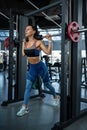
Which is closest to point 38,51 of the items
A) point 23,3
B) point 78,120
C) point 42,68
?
point 42,68

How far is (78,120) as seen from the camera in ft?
8.67

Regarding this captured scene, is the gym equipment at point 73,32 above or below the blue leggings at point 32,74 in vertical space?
above

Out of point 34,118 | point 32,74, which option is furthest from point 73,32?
point 34,118

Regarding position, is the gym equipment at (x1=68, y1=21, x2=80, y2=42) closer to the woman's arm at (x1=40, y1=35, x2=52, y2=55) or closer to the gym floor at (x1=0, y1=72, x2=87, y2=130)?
the woman's arm at (x1=40, y1=35, x2=52, y2=55)

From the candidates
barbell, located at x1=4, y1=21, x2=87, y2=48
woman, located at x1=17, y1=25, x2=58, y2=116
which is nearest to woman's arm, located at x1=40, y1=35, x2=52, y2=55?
woman, located at x1=17, y1=25, x2=58, y2=116

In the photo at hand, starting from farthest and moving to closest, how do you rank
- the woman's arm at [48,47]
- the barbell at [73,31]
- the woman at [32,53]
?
1. the woman at [32,53]
2. the woman's arm at [48,47]
3. the barbell at [73,31]

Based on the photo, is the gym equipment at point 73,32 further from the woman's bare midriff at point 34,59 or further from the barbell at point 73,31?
A: the woman's bare midriff at point 34,59

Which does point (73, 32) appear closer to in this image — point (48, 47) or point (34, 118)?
point (48, 47)

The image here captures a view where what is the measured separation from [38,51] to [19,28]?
0.99 meters

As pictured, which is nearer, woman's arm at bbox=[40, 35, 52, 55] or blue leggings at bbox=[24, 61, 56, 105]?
woman's arm at bbox=[40, 35, 52, 55]

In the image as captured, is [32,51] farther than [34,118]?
Yes

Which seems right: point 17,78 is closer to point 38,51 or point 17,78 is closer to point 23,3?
point 38,51

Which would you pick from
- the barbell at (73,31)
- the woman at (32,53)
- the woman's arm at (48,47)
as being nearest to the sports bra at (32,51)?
the woman at (32,53)

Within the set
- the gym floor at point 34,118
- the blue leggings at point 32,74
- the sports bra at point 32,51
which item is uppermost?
the sports bra at point 32,51
